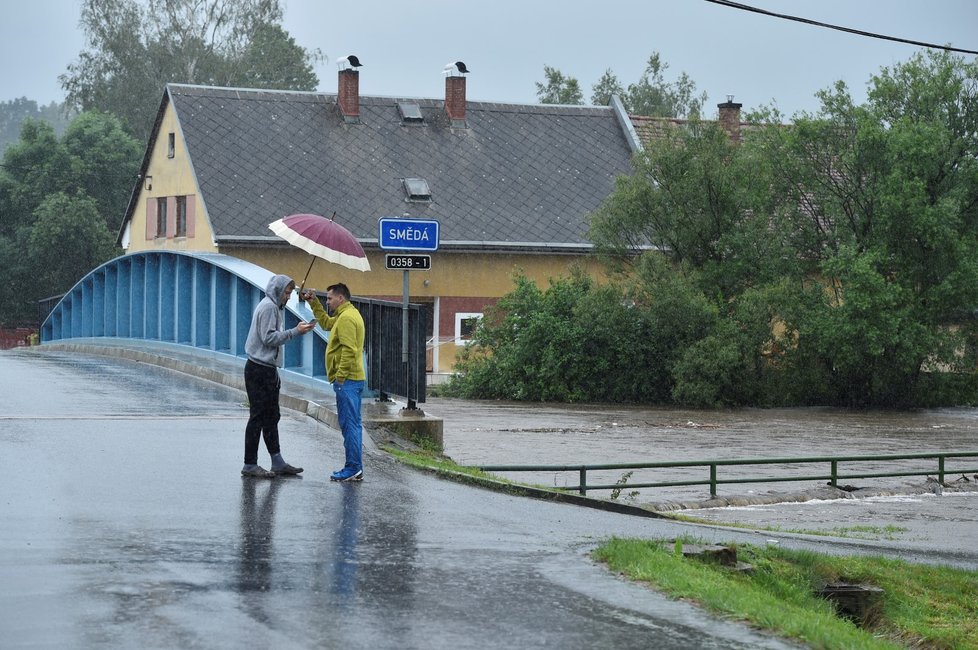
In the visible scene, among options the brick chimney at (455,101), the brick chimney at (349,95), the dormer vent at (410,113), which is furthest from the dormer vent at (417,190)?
the brick chimney at (455,101)

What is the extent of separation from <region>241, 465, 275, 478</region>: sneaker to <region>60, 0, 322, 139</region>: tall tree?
6198 cm

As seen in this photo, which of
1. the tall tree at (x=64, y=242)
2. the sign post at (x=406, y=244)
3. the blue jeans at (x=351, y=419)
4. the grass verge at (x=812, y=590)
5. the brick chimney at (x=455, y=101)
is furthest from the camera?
the tall tree at (x=64, y=242)

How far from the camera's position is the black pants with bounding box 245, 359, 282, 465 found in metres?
12.6

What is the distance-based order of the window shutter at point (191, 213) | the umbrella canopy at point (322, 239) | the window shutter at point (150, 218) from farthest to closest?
the window shutter at point (150, 218), the window shutter at point (191, 213), the umbrella canopy at point (322, 239)

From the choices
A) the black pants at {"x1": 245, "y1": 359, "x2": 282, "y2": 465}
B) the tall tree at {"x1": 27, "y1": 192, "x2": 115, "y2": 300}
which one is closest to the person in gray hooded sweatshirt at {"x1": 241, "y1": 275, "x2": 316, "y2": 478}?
the black pants at {"x1": 245, "y1": 359, "x2": 282, "y2": 465}

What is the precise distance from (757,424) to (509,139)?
19495 mm

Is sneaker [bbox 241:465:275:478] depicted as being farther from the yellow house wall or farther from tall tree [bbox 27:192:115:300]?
tall tree [bbox 27:192:115:300]

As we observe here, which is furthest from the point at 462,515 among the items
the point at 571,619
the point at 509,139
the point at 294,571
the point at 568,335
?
the point at 509,139

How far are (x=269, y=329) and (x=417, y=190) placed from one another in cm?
3249

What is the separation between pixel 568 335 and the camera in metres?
35.6

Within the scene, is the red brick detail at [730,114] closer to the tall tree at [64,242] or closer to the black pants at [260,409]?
the tall tree at [64,242]

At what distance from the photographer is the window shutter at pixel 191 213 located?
4434cm

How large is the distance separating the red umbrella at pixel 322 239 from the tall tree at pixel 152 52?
60.6 meters

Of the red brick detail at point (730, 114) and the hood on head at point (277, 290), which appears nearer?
the hood on head at point (277, 290)
